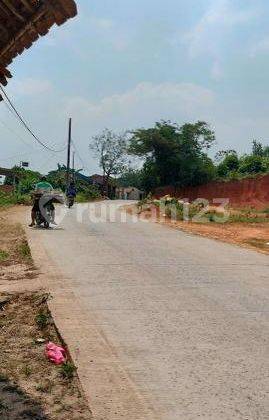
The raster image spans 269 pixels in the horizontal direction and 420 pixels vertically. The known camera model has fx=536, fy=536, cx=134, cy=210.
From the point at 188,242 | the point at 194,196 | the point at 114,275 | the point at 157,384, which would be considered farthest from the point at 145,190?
the point at 157,384

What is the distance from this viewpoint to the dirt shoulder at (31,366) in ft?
12.9

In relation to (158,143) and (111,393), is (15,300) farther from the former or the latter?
(158,143)

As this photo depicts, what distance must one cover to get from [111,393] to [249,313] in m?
3.16

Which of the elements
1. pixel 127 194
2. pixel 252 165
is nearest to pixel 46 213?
pixel 252 165

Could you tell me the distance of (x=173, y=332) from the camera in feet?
19.6

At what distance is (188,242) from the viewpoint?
50.9 ft

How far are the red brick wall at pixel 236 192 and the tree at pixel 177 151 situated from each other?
1.11m

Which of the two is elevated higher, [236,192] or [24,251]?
[236,192]

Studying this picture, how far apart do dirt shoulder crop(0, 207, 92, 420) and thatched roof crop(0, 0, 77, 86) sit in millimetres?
2881

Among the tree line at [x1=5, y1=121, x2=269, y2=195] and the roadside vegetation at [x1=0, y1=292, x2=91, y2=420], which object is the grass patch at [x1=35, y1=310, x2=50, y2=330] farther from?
the tree line at [x1=5, y1=121, x2=269, y2=195]

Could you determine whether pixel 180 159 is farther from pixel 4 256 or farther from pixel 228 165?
pixel 4 256

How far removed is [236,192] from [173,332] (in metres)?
→ 47.1

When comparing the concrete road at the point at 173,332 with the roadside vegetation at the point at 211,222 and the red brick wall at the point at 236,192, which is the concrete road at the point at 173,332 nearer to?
the roadside vegetation at the point at 211,222

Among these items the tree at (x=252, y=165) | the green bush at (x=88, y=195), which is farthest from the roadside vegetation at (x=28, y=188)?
the tree at (x=252, y=165)
